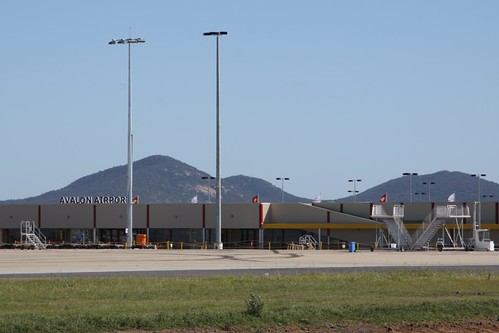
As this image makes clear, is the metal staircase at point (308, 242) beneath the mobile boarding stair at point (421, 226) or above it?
beneath

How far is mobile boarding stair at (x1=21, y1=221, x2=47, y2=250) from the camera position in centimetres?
10612

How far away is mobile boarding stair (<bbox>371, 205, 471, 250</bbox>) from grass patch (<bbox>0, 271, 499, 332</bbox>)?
187ft

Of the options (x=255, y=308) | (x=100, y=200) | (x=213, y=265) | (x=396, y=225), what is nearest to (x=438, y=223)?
(x=396, y=225)

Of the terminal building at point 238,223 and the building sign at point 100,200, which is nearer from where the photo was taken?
the terminal building at point 238,223

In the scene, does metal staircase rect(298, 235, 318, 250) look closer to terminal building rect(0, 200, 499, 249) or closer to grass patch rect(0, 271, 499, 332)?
terminal building rect(0, 200, 499, 249)

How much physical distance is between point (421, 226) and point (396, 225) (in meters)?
4.49

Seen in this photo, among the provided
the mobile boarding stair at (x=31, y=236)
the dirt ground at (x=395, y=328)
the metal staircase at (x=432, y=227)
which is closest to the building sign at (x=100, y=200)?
the mobile boarding stair at (x=31, y=236)

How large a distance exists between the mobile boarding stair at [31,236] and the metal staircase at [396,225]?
35417 mm

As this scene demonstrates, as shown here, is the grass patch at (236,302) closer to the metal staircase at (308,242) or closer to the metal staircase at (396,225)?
the metal staircase at (396,225)

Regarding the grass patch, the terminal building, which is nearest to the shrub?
the grass patch

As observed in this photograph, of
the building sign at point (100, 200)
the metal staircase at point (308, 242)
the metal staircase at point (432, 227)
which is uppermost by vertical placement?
the building sign at point (100, 200)

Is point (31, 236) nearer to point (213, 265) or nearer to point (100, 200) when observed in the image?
point (100, 200)

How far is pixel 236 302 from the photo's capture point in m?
29.5

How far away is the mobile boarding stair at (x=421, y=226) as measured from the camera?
98.6 metres
